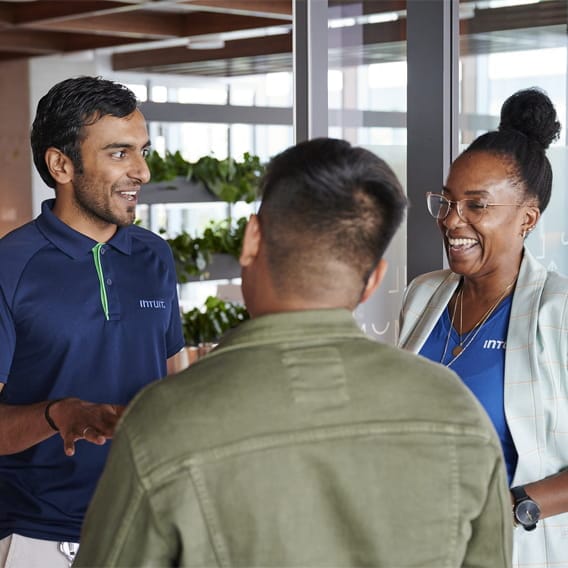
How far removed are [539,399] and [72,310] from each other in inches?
34.3

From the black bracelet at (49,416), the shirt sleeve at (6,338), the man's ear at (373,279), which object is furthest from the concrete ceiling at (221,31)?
the man's ear at (373,279)

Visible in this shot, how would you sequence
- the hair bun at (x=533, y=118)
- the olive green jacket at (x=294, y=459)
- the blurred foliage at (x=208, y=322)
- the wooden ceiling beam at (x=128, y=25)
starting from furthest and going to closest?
the wooden ceiling beam at (x=128, y=25) < the blurred foliage at (x=208, y=322) < the hair bun at (x=533, y=118) < the olive green jacket at (x=294, y=459)

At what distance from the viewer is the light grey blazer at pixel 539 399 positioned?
177cm

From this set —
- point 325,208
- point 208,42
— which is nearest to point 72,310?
point 325,208

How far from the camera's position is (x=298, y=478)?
101cm

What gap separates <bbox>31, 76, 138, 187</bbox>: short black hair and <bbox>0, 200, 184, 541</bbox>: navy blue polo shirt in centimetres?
15

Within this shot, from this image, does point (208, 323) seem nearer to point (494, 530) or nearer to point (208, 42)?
point (208, 42)

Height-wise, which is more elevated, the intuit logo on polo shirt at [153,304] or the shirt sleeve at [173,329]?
the intuit logo on polo shirt at [153,304]

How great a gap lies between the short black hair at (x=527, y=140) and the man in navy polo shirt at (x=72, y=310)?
719 mm

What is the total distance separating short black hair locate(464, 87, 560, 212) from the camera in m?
2.01

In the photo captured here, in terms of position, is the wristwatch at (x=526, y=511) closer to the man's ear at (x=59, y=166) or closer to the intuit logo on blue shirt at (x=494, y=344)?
the intuit logo on blue shirt at (x=494, y=344)

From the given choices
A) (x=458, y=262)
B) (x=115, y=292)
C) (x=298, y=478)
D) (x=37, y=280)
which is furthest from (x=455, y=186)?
(x=298, y=478)

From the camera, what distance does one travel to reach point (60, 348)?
1785 mm

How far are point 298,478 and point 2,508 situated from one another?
1.01m
